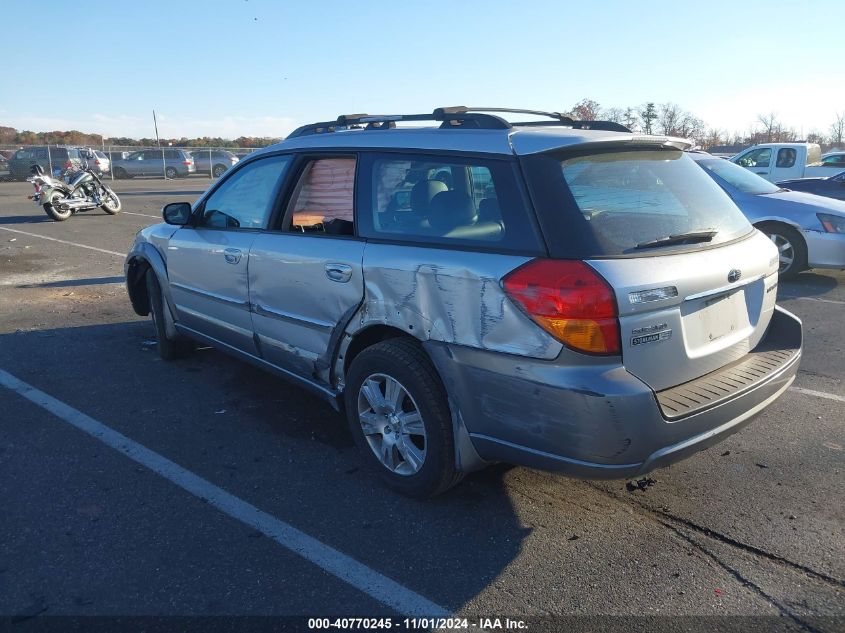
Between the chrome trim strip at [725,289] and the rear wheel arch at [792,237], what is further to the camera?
A: the rear wheel arch at [792,237]

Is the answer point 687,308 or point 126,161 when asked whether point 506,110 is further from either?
point 126,161

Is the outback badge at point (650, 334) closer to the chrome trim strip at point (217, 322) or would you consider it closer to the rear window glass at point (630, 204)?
the rear window glass at point (630, 204)

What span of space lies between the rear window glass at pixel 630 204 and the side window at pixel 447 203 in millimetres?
142

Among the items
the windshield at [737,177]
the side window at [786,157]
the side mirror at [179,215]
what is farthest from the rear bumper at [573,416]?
the side window at [786,157]

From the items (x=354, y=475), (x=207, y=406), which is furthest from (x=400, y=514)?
(x=207, y=406)

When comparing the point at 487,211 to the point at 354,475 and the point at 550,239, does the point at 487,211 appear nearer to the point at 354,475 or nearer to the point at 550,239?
the point at 550,239

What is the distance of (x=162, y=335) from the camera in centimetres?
556

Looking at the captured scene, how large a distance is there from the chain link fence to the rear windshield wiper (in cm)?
3128

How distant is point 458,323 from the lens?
298cm

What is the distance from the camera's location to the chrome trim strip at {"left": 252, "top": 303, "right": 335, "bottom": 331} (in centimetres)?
374

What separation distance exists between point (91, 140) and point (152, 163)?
27.7 meters

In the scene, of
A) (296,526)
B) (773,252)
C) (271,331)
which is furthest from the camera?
(271,331)

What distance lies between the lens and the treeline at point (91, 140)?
5467 centimetres

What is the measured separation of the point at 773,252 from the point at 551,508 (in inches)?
70.3
